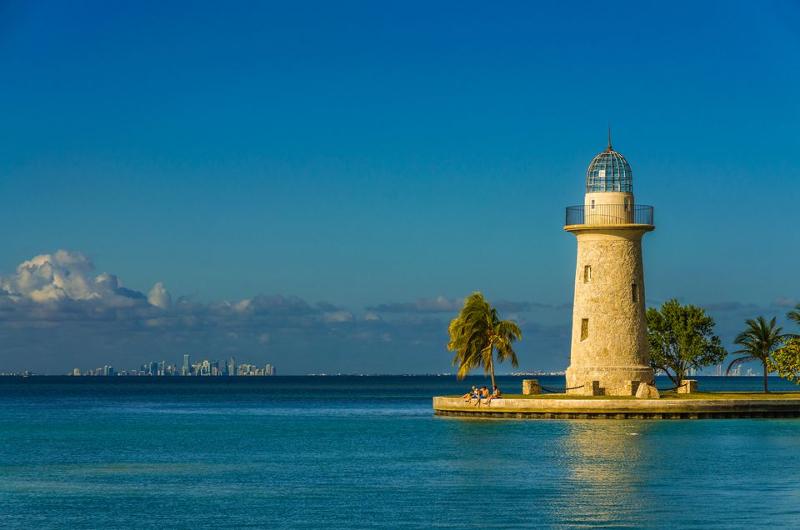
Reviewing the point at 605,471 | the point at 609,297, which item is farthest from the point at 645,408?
the point at 605,471

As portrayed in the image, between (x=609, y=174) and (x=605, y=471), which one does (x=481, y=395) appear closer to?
(x=609, y=174)

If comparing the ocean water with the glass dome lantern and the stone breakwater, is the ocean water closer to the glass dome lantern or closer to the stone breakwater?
the stone breakwater

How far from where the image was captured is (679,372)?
269 feet

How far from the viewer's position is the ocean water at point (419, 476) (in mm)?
33656

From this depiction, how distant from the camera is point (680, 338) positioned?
265ft

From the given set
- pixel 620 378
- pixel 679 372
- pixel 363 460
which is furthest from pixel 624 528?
pixel 679 372

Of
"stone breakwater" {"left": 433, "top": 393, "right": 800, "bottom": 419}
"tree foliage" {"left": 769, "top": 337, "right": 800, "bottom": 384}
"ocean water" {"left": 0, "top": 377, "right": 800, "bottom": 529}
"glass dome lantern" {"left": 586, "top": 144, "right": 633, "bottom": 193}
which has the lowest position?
"ocean water" {"left": 0, "top": 377, "right": 800, "bottom": 529}

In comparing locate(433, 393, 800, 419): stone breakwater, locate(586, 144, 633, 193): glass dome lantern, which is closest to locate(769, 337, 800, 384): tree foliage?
locate(433, 393, 800, 419): stone breakwater

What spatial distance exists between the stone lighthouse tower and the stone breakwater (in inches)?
143

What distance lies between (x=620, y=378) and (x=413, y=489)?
95.9ft

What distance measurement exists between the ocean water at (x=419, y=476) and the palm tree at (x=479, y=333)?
783 centimetres

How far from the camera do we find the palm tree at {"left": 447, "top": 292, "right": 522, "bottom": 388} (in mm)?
75500

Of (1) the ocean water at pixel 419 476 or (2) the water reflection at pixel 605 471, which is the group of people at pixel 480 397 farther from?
(2) the water reflection at pixel 605 471

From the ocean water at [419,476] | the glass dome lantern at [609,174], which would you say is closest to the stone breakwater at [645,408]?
the ocean water at [419,476]
